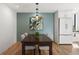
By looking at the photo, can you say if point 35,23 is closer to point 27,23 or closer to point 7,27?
point 27,23

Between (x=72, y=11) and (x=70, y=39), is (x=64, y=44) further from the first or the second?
(x=72, y=11)

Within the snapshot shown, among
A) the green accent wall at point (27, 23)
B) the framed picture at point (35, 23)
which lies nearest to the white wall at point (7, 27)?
the green accent wall at point (27, 23)

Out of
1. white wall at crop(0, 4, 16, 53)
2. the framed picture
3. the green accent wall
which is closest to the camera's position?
white wall at crop(0, 4, 16, 53)

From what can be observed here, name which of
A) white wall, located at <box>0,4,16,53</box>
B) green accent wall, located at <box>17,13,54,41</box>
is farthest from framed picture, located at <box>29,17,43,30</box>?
white wall, located at <box>0,4,16,53</box>

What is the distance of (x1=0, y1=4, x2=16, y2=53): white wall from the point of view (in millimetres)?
5258

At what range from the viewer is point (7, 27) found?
5.93 metres

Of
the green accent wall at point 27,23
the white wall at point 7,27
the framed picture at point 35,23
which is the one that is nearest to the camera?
the white wall at point 7,27

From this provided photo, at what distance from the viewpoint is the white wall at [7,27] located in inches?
207

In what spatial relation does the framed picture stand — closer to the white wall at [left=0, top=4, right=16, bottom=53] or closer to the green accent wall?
the green accent wall

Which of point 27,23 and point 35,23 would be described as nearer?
point 35,23

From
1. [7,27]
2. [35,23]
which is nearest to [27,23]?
[35,23]

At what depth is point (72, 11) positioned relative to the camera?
7137 millimetres

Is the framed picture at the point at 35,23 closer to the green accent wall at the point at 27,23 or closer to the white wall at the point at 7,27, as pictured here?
the green accent wall at the point at 27,23
